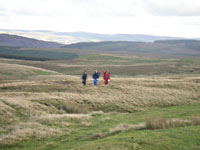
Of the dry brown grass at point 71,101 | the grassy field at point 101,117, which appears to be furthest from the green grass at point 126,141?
the dry brown grass at point 71,101

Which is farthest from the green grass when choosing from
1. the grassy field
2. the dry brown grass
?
the dry brown grass

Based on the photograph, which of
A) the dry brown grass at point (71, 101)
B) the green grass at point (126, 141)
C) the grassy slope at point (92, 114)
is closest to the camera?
the green grass at point (126, 141)

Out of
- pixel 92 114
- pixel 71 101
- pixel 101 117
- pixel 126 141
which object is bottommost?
pixel 92 114

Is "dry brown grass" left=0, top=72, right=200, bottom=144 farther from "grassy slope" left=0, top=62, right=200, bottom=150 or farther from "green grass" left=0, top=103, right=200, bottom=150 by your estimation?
"green grass" left=0, top=103, right=200, bottom=150

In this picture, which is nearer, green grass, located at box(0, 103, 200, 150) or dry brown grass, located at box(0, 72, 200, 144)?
green grass, located at box(0, 103, 200, 150)

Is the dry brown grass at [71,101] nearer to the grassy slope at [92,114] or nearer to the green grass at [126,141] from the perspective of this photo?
the grassy slope at [92,114]

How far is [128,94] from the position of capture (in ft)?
113

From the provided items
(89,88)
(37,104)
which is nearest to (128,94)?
(89,88)

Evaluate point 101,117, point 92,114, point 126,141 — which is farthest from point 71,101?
point 126,141

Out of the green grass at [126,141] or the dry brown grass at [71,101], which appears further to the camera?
the dry brown grass at [71,101]

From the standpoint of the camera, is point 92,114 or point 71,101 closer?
point 92,114

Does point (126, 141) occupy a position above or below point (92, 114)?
above

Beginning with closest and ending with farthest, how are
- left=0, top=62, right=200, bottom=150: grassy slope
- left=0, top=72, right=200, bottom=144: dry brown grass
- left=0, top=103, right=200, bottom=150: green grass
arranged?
1. left=0, top=103, right=200, bottom=150: green grass
2. left=0, top=62, right=200, bottom=150: grassy slope
3. left=0, top=72, right=200, bottom=144: dry brown grass

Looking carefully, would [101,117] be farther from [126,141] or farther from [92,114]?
[126,141]
